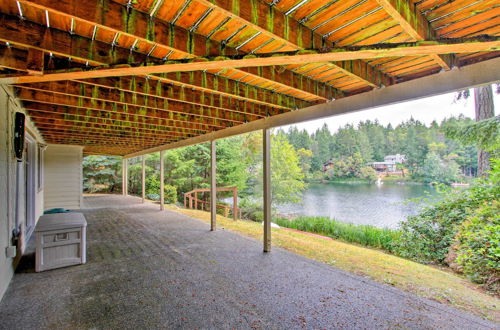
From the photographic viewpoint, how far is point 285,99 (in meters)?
3.65

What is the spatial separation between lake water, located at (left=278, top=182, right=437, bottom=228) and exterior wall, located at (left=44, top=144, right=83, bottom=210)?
10.0 m

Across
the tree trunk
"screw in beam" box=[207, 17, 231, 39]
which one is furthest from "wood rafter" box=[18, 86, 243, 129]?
the tree trunk

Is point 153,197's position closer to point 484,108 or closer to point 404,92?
point 404,92

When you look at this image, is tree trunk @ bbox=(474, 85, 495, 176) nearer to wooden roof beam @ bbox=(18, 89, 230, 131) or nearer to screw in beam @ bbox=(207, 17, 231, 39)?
wooden roof beam @ bbox=(18, 89, 230, 131)

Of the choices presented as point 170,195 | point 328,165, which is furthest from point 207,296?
point 328,165

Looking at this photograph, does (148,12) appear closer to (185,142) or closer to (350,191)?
(185,142)

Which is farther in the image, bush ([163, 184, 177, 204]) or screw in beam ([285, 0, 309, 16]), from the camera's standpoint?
bush ([163, 184, 177, 204])

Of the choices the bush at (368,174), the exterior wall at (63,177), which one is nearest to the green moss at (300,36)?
the exterior wall at (63,177)

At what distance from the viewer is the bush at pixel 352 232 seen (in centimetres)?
646

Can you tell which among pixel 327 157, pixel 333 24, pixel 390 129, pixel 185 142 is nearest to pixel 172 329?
pixel 333 24

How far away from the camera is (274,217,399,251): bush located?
21.2 ft

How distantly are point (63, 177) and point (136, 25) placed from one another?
361 inches

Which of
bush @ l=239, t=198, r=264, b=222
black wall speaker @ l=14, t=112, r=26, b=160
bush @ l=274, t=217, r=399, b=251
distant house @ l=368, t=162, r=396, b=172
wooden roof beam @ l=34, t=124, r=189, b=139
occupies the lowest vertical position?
bush @ l=239, t=198, r=264, b=222

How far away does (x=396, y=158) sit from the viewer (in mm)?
22016
